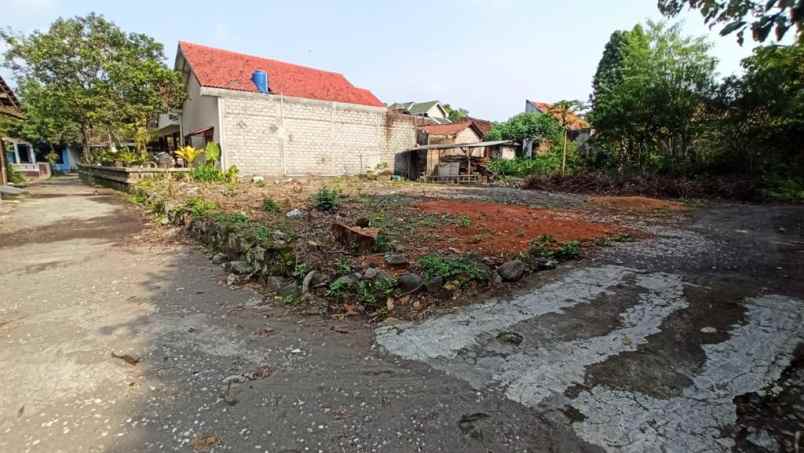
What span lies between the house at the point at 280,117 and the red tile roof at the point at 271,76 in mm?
36

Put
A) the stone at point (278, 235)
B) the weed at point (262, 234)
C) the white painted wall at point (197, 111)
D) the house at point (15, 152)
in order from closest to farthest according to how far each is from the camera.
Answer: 1. the weed at point (262, 234)
2. the stone at point (278, 235)
3. the house at point (15, 152)
4. the white painted wall at point (197, 111)

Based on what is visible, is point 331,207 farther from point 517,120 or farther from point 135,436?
point 517,120

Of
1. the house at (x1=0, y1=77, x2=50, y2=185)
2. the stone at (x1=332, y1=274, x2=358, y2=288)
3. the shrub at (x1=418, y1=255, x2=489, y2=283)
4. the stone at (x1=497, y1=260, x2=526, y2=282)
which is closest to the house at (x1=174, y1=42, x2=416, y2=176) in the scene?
the house at (x1=0, y1=77, x2=50, y2=185)

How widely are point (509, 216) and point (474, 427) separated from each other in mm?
5439

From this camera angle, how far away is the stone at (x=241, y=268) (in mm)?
4285

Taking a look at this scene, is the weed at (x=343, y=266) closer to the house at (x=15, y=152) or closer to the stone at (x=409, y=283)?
the stone at (x=409, y=283)

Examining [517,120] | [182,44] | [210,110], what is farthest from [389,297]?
[517,120]

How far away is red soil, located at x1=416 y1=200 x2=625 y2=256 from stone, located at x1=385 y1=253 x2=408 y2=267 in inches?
A: 33.4

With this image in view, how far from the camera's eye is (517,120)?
22.8 meters

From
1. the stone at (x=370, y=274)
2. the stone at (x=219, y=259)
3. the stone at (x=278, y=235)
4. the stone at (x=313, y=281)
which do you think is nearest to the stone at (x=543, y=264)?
the stone at (x=370, y=274)

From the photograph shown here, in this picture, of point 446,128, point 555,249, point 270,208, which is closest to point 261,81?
point 270,208

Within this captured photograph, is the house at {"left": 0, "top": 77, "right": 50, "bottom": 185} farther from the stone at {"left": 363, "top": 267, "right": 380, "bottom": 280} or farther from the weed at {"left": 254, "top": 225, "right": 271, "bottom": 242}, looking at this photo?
the stone at {"left": 363, "top": 267, "right": 380, "bottom": 280}

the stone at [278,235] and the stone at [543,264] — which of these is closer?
the stone at [543,264]

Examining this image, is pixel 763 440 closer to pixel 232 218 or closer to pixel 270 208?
pixel 232 218
